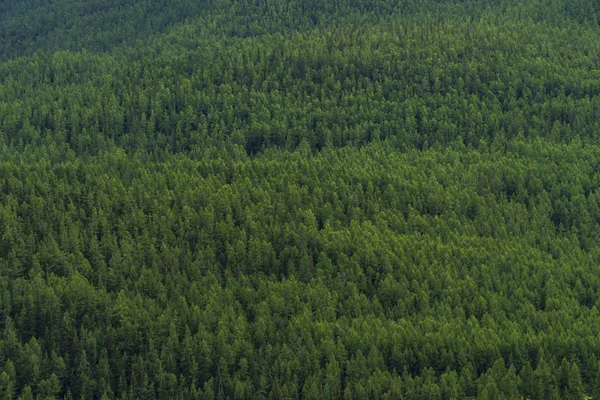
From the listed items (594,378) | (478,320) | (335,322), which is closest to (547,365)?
(594,378)

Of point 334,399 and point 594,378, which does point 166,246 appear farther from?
point 594,378

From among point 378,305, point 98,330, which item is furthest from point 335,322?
point 98,330

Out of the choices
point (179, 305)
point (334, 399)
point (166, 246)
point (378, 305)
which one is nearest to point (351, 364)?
point (334, 399)

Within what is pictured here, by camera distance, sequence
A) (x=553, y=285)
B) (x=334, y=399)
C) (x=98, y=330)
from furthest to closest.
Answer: (x=553, y=285) < (x=98, y=330) < (x=334, y=399)

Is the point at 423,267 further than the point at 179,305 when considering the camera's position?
Yes

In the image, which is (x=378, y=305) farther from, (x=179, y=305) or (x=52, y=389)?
(x=52, y=389)

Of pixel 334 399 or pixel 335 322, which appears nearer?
pixel 334 399


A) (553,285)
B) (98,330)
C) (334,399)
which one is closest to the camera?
(334,399)

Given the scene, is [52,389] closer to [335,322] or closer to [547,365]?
[335,322]
